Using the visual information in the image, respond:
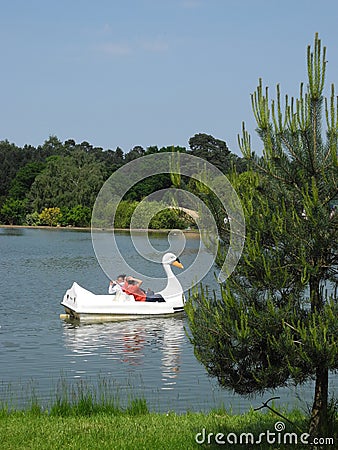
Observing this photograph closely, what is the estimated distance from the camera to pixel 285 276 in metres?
5.45

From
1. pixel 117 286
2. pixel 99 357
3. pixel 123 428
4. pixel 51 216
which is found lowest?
pixel 99 357

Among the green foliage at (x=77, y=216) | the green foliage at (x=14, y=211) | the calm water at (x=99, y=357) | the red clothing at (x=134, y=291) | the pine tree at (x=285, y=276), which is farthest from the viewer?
the green foliage at (x=14, y=211)

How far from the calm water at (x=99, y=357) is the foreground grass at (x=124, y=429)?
5.37 ft

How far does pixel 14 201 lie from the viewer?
271 feet

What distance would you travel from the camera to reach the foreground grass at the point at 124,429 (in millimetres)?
6098

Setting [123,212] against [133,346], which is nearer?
[133,346]

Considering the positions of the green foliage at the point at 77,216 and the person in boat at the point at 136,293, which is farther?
the green foliage at the point at 77,216

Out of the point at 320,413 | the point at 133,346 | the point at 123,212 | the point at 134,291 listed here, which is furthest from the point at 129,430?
the point at 123,212

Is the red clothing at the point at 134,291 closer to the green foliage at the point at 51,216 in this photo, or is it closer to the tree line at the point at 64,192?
the tree line at the point at 64,192

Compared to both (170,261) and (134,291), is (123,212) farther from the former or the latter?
(134,291)

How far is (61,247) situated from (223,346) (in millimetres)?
42905

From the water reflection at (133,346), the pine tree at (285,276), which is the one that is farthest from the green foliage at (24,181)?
the pine tree at (285,276)

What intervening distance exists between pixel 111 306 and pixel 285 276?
44.0 feet

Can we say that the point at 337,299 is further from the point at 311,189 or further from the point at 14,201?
the point at 14,201
